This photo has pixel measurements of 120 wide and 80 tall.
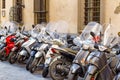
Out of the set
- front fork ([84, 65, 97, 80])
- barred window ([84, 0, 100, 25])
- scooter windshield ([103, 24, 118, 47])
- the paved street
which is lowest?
the paved street

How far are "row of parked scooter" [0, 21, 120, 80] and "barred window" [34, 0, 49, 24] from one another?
2.55 m

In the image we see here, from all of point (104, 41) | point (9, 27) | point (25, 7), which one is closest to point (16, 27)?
point (9, 27)

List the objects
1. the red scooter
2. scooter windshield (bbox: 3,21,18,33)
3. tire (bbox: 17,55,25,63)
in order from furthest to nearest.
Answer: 1. scooter windshield (bbox: 3,21,18,33)
2. the red scooter
3. tire (bbox: 17,55,25,63)

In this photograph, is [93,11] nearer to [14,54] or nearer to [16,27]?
[14,54]

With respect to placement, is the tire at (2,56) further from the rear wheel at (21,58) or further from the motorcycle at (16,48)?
the rear wheel at (21,58)

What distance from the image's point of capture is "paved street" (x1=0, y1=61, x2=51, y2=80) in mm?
7787

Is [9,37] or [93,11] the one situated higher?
[93,11]

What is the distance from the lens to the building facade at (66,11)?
30.5ft

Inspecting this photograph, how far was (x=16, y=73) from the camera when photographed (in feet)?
27.5

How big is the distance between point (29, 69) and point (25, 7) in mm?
6178

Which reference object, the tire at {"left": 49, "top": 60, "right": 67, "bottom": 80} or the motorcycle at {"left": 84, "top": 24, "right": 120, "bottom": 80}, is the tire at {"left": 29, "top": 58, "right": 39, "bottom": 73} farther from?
the motorcycle at {"left": 84, "top": 24, "right": 120, "bottom": 80}

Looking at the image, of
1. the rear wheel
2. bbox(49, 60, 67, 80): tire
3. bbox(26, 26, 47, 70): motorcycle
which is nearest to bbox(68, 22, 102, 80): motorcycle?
bbox(49, 60, 67, 80): tire

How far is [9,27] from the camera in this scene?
12531 millimetres

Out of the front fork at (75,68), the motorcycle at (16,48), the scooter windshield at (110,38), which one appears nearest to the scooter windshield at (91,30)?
the scooter windshield at (110,38)
